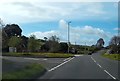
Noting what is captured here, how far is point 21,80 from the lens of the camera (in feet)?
55.2

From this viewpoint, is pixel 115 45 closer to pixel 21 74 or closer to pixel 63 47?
pixel 63 47

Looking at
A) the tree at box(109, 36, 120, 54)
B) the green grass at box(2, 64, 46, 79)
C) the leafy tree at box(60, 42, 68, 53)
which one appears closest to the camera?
the green grass at box(2, 64, 46, 79)

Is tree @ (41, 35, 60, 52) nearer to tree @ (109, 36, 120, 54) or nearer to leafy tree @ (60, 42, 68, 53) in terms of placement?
leafy tree @ (60, 42, 68, 53)

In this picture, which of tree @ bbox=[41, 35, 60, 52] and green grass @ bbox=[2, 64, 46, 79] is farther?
tree @ bbox=[41, 35, 60, 52]

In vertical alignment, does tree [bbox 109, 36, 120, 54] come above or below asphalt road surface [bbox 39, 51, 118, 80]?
above

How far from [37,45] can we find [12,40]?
7.59m

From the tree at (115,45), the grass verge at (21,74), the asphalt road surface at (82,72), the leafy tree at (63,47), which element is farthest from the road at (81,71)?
the leafy tree at (63,47)

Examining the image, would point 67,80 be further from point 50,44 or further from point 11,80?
point 50,44

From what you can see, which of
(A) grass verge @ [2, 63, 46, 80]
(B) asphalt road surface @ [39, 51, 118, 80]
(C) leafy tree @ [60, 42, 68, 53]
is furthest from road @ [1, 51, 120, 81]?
(C) leafy tree @ [60, 42, 68, 53]

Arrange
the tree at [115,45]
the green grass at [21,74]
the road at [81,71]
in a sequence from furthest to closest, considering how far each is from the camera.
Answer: the tree at [115,45] → the road at [81,71] → the green grass at [21,74]

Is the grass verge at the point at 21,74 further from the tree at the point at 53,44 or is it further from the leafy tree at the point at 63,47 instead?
the leafy tree at the point at 63,47

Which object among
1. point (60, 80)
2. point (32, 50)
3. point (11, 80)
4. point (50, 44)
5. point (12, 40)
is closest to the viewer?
point (11, 80)

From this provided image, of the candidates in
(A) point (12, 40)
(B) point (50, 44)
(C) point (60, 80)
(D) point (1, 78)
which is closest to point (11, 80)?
(D) point (1, 78)

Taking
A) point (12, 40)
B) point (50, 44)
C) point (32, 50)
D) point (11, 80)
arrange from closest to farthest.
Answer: point (11, 80) < point (12, 40) < point (32, 50) < point (50, 44)
